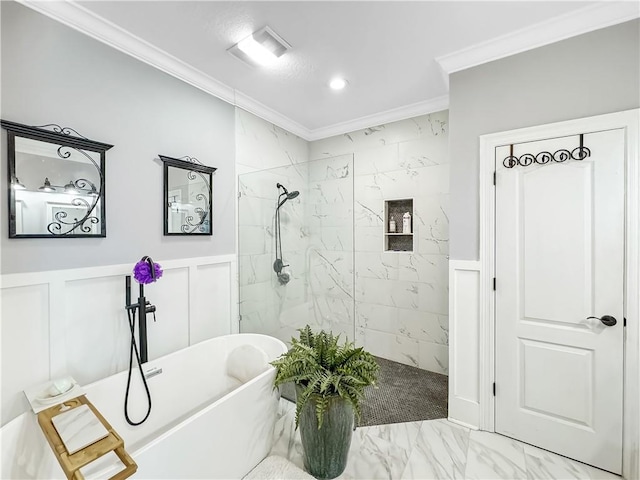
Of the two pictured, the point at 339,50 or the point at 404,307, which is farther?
the point at 404,307

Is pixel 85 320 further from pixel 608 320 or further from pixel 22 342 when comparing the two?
pixel 608 320

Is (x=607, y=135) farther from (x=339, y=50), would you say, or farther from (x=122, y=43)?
(x=122, y=43)

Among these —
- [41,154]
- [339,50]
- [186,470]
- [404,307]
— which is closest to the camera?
[186,470]

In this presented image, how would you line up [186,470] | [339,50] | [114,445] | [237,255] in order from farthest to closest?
[237,255] → [339,50] → [186,470] → [114,445]

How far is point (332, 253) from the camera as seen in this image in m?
2.25

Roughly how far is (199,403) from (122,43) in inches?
98.7

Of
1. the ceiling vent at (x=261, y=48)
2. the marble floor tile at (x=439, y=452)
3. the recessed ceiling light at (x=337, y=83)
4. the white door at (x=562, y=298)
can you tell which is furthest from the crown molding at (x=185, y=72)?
the marble floor tile at (x=439, y=452)

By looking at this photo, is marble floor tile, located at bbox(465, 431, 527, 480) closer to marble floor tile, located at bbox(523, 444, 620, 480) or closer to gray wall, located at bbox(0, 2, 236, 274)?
marble floor tile, located at bbox(523, 444, 620, 480)

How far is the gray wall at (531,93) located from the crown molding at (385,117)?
621mm

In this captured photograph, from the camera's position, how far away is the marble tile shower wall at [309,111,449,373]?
9.32 feet

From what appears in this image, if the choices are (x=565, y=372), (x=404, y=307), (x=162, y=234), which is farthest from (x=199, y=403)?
(x=565, y=372)

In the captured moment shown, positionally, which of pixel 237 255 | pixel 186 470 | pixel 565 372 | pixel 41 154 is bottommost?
pixel 186 470

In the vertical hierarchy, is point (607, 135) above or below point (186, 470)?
above

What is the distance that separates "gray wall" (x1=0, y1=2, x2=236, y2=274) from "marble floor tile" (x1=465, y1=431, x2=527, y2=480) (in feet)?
7.73
